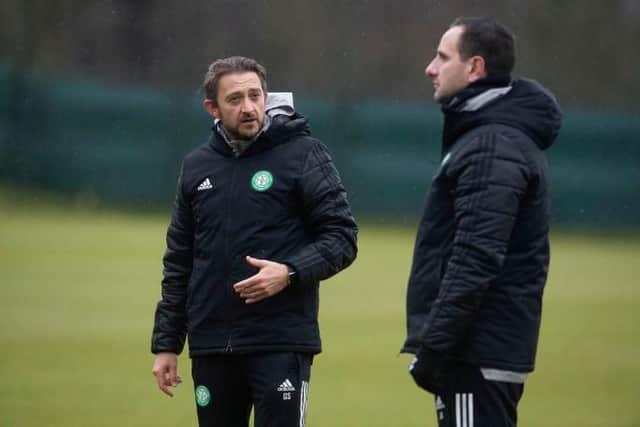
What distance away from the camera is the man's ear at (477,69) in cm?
355

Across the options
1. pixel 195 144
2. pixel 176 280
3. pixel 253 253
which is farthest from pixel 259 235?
pixel 195 144

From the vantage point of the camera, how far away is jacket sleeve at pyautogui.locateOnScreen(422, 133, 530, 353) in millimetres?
3357

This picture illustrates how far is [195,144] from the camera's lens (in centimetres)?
1731

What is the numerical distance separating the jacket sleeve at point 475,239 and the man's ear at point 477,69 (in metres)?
0.25

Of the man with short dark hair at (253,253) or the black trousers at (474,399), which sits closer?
the black trousers at (474,399)

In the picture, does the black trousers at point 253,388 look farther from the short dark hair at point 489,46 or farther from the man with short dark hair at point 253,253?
the short dark hair at point 489,46

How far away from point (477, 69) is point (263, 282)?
0.97m

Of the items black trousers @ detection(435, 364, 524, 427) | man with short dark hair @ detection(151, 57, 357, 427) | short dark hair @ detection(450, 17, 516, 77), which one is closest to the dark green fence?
man with short dark hair @ detection(151, 57, 357, 427)

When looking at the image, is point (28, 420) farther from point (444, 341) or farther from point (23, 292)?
point (23, 292)

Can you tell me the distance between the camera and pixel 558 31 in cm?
1784

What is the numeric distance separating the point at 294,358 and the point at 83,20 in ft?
53.9

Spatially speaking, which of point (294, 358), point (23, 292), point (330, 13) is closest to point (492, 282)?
point (294, 358)

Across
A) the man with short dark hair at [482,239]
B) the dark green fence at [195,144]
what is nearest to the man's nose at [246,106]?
the man with short dark hair at [482,239]

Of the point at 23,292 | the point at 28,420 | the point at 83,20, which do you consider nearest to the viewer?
the point at 28,420
